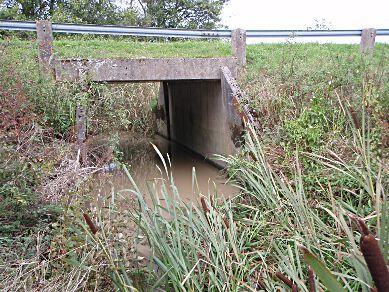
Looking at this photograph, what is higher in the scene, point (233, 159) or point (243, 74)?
point (243, 74)

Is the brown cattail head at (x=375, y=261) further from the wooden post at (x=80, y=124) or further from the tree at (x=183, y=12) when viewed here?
the tree at (x=183, y=12)

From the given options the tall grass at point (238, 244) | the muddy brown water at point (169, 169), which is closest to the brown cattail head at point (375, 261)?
the tall grass at point (238, 244)

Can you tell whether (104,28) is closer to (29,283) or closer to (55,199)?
(55,199)

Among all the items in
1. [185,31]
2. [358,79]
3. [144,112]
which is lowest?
[144,112]

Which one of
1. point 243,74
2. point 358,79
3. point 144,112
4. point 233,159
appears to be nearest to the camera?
point 233,159

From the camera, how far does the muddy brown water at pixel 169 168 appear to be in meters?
7.06

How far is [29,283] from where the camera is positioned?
2.96 meters

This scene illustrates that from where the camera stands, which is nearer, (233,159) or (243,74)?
(233,159)


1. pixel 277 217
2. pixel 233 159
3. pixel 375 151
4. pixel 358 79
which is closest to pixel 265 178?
pixel 277 217

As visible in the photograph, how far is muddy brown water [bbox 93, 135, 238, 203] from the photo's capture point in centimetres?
706

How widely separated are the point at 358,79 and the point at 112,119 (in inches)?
177

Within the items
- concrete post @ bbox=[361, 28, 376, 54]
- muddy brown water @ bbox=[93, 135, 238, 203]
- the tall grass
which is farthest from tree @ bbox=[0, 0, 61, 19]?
the tall grass

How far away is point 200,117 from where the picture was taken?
1052 centimetres

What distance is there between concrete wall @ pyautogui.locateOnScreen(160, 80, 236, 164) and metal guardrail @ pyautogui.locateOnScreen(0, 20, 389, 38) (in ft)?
3.89
